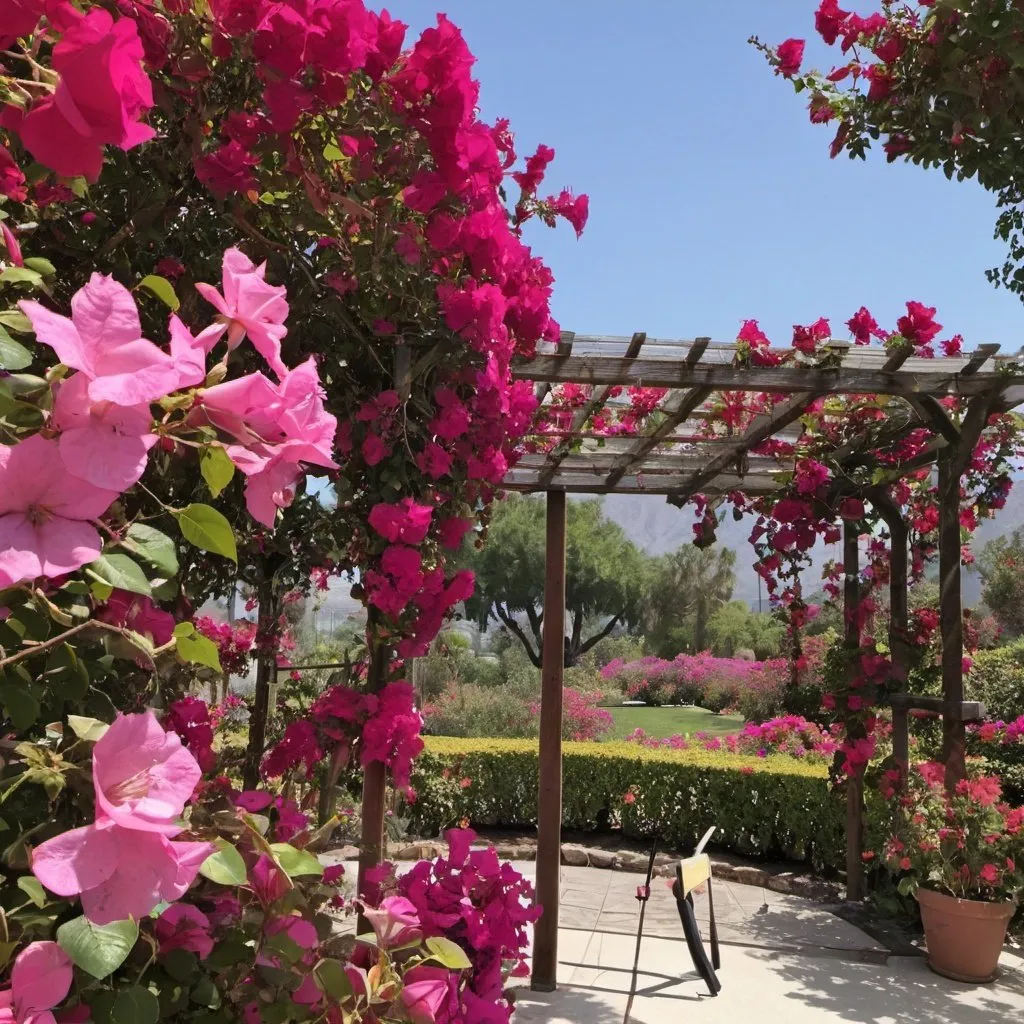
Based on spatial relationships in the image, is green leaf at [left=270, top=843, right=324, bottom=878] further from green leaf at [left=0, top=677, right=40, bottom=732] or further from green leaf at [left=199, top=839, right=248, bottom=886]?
green leaf at [left=0, top=677, right=40, bottom=732]

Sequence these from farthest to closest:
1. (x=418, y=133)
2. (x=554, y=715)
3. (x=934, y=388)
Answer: (x=554, y=715)
(x=934, y=388)
(x=418, y=133)

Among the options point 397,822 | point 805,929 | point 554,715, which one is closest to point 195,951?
point 397,822

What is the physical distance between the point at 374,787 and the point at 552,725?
7.50ft

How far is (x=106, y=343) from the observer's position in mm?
438

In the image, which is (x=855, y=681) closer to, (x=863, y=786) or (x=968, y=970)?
(x=863, y=786)

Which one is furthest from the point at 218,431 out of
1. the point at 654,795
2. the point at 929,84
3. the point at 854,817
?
the point at 654,795

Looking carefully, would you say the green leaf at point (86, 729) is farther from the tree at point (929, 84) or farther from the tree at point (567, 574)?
the tree at point (567, 574)

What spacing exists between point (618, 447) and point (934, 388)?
141cm

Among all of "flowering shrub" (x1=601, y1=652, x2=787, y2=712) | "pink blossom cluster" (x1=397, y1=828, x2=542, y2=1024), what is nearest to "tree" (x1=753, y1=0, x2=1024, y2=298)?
"pink blossom cluster" (x1=397, y1=828, x2=542, y2=1024)

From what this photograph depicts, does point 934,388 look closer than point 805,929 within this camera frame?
Yes

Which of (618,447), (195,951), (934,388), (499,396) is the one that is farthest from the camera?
(618,447)

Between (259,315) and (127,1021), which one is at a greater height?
(259,315)

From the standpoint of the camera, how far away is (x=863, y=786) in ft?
17.1

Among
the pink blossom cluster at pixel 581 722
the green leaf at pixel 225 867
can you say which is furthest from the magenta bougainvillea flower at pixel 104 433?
the pink blossom cluster at pixel 581 722
